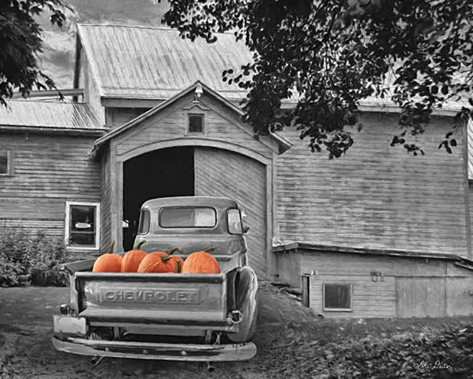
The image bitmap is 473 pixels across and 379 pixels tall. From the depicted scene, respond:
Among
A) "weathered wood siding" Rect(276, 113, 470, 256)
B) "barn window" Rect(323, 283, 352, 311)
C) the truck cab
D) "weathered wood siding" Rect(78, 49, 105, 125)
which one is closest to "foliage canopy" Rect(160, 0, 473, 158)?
the truck cab

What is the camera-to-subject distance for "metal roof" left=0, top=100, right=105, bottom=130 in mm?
21422

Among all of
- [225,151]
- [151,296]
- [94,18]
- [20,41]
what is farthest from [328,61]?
[94,18]

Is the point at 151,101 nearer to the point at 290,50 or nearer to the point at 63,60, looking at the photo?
the point at 290,50

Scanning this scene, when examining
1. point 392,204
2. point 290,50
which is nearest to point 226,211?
point 290,50

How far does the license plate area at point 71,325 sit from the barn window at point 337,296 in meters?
10.6

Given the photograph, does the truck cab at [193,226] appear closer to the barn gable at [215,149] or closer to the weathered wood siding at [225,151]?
the barn gable at [215,149]

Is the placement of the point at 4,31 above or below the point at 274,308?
above

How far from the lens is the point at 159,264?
803 cm

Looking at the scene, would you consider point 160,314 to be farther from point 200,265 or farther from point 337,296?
point 337,296

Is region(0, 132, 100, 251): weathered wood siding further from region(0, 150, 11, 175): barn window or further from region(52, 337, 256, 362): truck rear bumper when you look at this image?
region(52, 337, 256, 362): truck rear bumper

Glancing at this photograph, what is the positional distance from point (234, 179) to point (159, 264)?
11.7 metres

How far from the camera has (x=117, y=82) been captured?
22.2 metres

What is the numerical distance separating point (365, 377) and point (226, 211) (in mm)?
3413

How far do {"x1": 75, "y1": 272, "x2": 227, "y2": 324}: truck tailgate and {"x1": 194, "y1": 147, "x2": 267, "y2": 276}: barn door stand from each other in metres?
11.8
